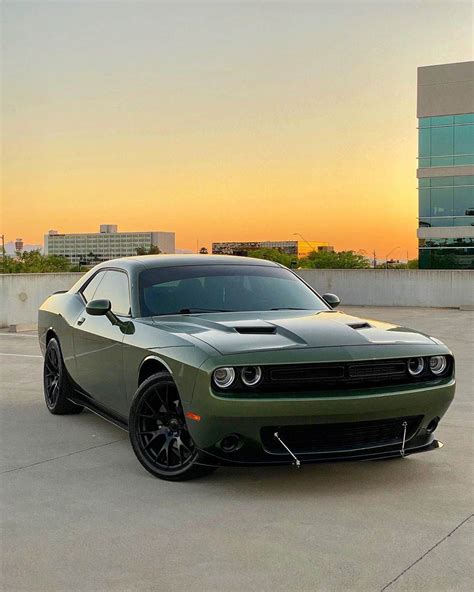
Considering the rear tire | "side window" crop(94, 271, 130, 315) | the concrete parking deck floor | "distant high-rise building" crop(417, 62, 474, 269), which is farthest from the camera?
"distant high-rise building" crop(417, 62, 474, 269)

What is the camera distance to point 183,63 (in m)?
20.6

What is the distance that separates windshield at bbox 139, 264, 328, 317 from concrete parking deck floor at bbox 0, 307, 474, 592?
3.84 feet

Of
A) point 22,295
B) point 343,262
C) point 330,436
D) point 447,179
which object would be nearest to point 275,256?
point 447,179

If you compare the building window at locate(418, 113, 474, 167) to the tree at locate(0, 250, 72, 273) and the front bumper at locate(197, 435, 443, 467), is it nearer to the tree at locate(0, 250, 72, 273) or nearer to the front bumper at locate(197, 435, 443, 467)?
the tree at locate(0, 250, 72, 273)

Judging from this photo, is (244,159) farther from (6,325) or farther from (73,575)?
(73,575)

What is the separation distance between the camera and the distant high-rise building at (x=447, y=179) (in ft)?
175

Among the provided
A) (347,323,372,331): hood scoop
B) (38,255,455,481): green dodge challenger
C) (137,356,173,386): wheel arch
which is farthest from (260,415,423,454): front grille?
(137,356,173,386): wheel arch

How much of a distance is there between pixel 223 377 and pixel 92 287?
2.82 meters

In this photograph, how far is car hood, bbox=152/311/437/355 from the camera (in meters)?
5.21

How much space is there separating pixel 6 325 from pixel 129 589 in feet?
47.9

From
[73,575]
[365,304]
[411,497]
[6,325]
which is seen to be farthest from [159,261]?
[365,304]

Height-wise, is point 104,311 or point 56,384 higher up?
point 104,311

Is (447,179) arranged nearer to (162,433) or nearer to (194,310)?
(194,310)

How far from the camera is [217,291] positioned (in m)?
6.50
